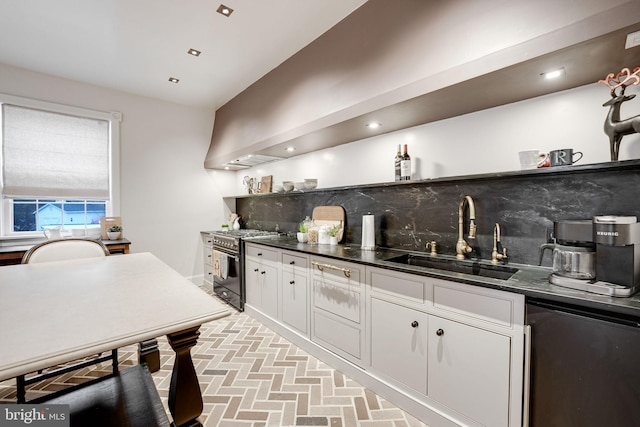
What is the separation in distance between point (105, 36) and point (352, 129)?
255 centimetres

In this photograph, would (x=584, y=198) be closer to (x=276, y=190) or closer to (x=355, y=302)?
(x=355, y=302)

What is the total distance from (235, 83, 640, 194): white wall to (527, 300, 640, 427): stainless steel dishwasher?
95 cm

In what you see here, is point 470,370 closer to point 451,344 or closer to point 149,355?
point 451,344

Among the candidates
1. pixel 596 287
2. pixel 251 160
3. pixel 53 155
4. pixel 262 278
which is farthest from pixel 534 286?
pixel 53 155

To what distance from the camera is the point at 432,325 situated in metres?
1.59

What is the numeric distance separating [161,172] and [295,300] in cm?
308

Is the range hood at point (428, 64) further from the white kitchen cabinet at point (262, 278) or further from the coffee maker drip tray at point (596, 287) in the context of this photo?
the white kitchen cabinet at point (262, 278)

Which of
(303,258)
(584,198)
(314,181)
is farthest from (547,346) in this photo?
(314,181)

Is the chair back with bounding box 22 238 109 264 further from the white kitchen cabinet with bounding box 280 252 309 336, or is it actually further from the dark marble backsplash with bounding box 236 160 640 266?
the dark marble backsplash with bounding box 236 160 640 266

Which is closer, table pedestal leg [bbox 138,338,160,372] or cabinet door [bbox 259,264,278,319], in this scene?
table pedestal leg [bbox 138,338,160,372]

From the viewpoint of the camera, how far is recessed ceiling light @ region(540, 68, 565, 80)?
1411mm

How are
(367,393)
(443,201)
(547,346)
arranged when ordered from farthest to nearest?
(443,201)
(367,393)
(547,346)

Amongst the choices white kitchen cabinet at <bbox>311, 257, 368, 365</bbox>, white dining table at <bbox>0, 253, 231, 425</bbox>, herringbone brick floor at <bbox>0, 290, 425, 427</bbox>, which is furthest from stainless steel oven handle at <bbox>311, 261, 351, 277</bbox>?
white dining table at <bbox>0, 253, 231, 425</bbox>

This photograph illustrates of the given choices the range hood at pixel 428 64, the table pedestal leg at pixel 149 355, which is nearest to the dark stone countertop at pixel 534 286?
the range hood at pixel 428 64
